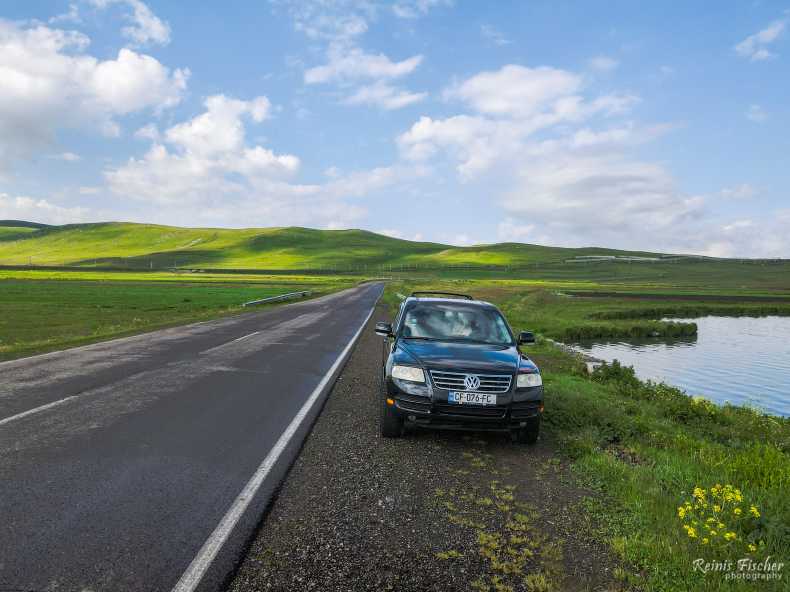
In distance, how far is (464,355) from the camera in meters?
6.91

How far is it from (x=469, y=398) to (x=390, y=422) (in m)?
1.16

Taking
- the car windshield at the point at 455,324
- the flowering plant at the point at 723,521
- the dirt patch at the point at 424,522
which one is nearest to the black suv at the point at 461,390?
the dirt patch at the point at 424,522

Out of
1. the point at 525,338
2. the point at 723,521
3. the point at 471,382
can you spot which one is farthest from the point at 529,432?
the point at 723,521

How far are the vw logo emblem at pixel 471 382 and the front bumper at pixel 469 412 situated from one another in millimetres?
234

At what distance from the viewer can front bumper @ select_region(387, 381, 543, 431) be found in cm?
638

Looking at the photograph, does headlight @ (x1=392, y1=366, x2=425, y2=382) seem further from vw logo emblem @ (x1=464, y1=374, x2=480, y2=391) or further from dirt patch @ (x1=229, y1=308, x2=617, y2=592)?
dirt patch @ (x1=229, y1=308, x2=617, y2=592)

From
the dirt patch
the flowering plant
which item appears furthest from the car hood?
the flowering plant

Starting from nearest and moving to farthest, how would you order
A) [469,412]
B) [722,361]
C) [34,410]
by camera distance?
[469,412], [34,410], [722,361]

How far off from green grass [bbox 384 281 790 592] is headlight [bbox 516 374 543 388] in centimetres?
102

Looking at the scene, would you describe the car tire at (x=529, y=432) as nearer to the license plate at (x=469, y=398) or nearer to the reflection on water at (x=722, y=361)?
the license plate at (x=469, y=398)

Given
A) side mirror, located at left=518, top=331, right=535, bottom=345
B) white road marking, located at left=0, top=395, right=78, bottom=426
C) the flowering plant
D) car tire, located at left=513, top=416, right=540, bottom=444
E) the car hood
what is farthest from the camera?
side mirror, located at left=518, top=331, right=535, bottom=345

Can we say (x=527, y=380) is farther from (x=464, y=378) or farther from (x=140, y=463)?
(x=140, y=463)

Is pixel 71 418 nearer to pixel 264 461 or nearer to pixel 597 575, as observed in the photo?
pixel 264 461

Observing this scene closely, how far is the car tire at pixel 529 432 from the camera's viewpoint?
670 centimetres
